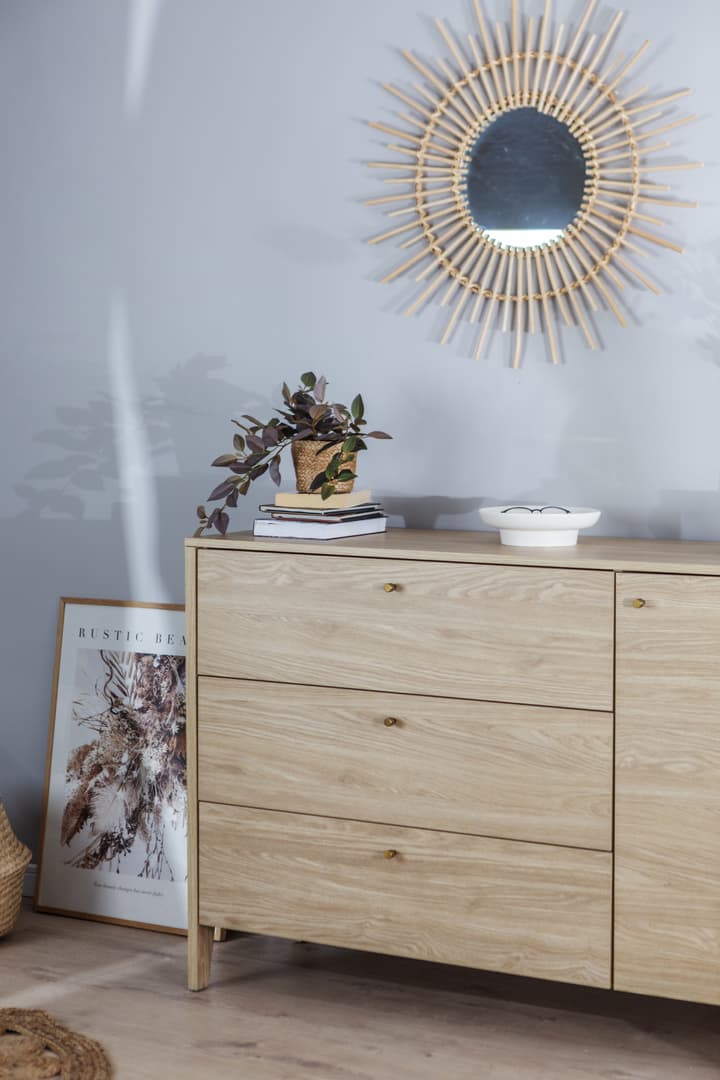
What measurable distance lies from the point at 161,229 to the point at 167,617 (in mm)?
911

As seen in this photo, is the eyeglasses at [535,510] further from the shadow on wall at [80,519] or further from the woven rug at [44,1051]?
the woven rug at [44,1051]

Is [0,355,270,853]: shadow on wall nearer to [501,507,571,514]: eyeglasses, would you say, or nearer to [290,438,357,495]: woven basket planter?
[290,438,357,495]: woven basket planter

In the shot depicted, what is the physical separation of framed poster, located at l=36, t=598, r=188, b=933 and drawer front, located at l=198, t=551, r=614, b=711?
0.53 meters

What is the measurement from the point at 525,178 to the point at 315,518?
842 millimetres

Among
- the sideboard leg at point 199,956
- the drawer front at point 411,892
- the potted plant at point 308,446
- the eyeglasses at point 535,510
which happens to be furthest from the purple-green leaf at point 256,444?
the sideboard leg at point 199,956

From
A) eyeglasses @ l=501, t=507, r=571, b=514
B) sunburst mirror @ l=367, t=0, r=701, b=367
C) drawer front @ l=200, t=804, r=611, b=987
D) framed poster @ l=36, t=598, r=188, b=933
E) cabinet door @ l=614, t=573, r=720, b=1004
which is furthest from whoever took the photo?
framed poster @ l=36, t=598, r=188, b=933

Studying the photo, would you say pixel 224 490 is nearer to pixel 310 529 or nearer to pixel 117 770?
pixel 310 529

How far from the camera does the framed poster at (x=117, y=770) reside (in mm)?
2719

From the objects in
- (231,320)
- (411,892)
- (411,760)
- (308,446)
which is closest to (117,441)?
(231,320)

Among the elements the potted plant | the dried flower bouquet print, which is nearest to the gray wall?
the dried flower bouquet print

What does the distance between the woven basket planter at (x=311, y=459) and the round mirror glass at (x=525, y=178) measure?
590 mm

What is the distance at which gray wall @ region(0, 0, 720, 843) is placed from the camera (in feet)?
7.73

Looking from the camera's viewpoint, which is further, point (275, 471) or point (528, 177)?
point (528, 177)

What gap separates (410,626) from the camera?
211cm
